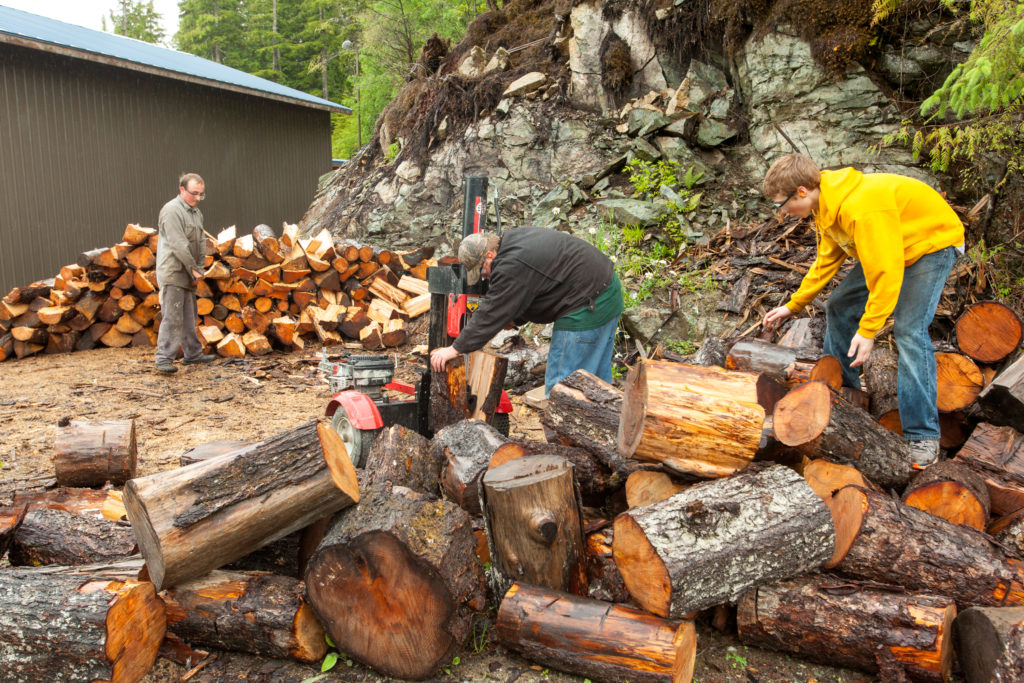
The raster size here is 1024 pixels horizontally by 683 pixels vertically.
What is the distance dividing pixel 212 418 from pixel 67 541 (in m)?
3.33

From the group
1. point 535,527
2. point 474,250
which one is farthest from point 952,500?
point 474,250

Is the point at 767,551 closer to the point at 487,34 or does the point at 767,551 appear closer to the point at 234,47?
the point at 487,34

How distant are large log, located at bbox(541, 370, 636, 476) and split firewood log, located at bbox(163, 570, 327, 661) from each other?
1.61 m

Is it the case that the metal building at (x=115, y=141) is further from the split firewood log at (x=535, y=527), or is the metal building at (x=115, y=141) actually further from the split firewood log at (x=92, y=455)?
the split firewood log at (x=535, y=527)

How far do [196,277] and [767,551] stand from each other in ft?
23.2

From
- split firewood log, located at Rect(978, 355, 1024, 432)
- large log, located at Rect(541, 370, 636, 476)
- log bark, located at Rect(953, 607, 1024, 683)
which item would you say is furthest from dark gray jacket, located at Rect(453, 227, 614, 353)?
log bark, located at Rect(953, 607, 1024, 683)

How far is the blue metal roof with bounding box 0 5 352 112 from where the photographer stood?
1090 centimetres

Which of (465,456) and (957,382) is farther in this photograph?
(957,382)

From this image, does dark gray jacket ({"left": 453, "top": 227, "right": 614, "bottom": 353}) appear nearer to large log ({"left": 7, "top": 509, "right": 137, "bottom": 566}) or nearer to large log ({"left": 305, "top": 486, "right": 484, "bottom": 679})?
large log ({"left": 305, "top": 486, "right": 484, "bottom": 679})

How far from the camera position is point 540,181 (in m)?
10.7

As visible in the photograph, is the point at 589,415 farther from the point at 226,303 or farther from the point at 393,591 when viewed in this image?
the point at 226,303

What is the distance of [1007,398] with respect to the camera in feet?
12.0

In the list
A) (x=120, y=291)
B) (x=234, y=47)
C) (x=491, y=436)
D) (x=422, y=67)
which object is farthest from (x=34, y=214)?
(x=234, y=47)

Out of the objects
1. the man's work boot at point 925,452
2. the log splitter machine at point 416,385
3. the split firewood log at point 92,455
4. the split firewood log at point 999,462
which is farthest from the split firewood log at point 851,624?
the split firewood log at point 92,455
